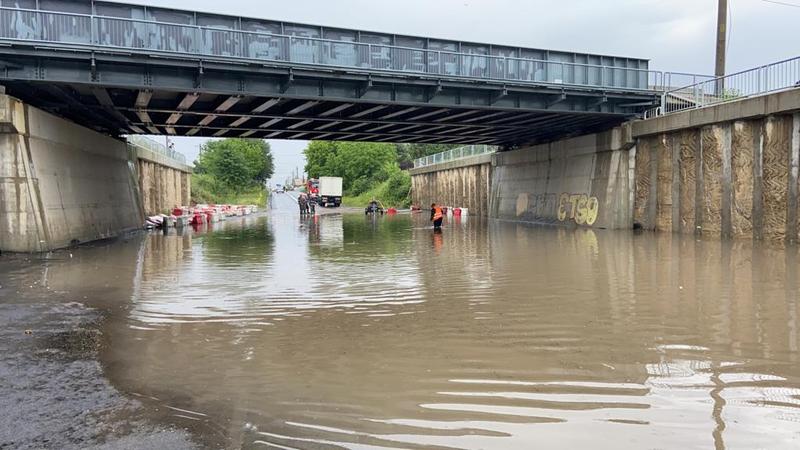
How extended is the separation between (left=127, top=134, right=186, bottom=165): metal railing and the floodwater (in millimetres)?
29621

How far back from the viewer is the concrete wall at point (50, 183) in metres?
18.9

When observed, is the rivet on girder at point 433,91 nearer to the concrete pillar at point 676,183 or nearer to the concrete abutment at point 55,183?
the concrete pillar at point 676,183

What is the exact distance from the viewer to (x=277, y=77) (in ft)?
79.9

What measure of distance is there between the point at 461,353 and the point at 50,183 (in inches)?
773

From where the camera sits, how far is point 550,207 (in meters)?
37.6

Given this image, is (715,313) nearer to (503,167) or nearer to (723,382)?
(723,382)

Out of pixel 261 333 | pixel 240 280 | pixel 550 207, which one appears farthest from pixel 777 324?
pixel 550 207

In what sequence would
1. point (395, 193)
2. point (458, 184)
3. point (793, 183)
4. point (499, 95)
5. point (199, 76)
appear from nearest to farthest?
point (793, 183), point (199, 76), point (499, 95), point (458, 184), point (395, 193)

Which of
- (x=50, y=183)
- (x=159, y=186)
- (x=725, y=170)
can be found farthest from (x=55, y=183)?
(x=159, y=186)

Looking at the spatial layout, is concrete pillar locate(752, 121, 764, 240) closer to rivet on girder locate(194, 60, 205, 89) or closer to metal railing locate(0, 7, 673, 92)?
metal railing locate(0, 7, 673, 92)

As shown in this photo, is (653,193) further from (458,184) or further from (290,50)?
(458,184)

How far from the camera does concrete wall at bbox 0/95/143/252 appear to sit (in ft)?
62.1

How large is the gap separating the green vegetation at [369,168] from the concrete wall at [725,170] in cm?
5486

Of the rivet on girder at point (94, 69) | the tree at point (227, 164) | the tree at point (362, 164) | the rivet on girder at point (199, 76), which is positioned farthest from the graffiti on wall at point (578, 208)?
the tree at point (227, 164)
